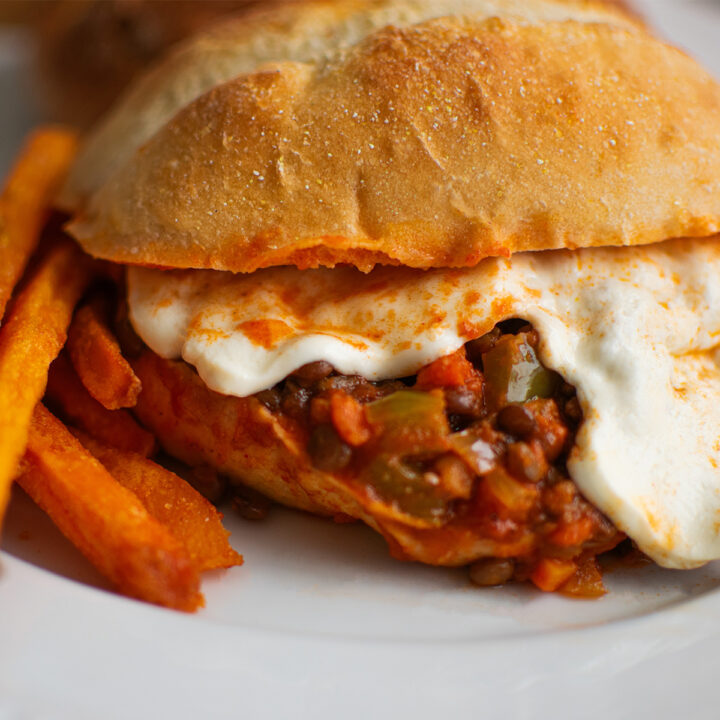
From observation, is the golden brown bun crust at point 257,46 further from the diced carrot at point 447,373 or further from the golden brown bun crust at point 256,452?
the diced carrot at point 447,373

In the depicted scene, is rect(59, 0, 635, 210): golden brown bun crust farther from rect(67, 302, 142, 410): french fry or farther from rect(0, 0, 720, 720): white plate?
rect(0, 0, 720, 720): white plate

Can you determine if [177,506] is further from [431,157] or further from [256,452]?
[431,157]

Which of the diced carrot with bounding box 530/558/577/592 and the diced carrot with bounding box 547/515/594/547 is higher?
the diced carrot with bounding box 547/515/594/547

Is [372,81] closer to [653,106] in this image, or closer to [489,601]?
[653,106]

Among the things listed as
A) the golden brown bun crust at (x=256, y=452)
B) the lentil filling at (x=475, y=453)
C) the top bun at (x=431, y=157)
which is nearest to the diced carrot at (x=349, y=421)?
the lentil filling at (x=475, y=453)

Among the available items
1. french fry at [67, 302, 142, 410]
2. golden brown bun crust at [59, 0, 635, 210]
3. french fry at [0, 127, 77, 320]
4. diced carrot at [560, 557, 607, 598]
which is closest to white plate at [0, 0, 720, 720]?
diced carrot at [560, 557, 607, 598]

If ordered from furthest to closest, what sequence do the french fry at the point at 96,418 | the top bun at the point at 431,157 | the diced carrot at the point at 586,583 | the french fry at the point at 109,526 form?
the french fry at the point at 96,418 → the top bun at the point at 431,157 → the diced carrot at the point at 586,583 → the french fry at the point at 109,526
